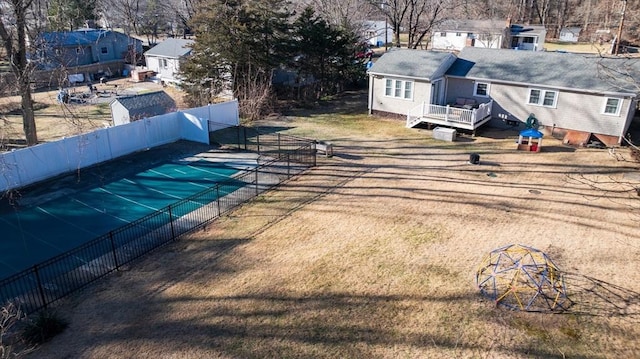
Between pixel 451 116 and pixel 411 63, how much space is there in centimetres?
525

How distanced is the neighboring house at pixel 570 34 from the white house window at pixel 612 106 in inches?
2291

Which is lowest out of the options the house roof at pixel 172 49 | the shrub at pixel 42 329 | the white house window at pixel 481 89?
the shrub at pixel 42 329

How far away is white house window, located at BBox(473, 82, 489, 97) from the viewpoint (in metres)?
27.8

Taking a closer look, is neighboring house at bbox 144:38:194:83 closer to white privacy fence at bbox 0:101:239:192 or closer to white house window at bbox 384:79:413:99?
white privacy fence at bbox 0:101:239:192

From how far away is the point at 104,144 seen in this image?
73.2 feet

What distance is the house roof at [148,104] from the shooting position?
2614cm

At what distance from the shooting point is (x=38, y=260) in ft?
45.5

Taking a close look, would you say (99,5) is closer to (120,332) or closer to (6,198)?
(6,198)

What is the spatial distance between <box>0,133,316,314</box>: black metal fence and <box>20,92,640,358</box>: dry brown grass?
67cm

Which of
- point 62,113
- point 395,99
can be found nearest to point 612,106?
point 395,99

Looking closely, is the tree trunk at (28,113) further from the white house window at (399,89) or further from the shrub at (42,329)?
the white house window at (399,89)

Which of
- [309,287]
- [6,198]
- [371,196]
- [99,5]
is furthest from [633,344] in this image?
[99,5]

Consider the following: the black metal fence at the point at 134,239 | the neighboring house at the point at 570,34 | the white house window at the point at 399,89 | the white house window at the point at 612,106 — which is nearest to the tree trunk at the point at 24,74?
the black metal fence at the point at 134,239

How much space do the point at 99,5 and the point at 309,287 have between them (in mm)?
68410
